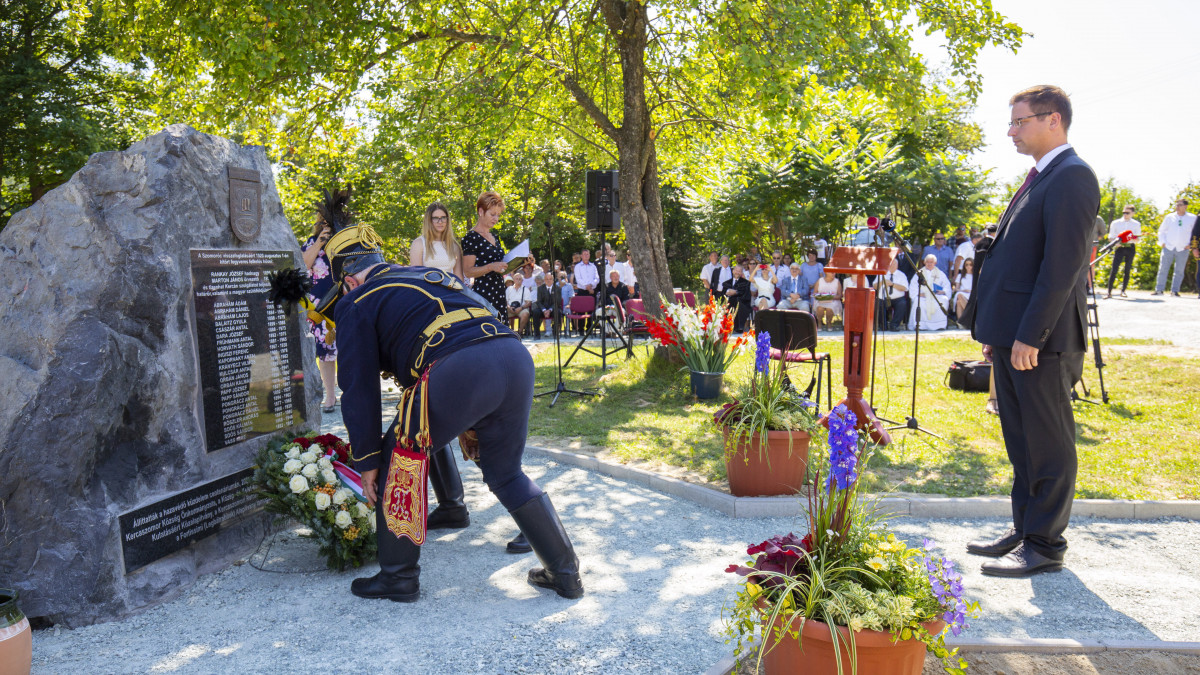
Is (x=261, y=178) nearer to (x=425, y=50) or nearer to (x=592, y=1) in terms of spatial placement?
(x=425, y=50)

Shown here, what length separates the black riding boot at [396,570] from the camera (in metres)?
3.79

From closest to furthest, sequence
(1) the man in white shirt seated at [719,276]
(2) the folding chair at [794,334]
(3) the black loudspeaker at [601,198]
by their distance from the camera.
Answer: (2) the folding chair at [794,334], (3) the black loudspeaker at [601,198], (1) the man in white shirt seated at [719,276]

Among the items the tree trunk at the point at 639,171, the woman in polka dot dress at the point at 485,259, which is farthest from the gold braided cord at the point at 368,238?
the tree trunk at the point at 639,171

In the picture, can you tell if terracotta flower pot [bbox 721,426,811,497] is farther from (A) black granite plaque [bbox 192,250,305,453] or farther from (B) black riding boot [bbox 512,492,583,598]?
(A) black granite plaque [bbox 192,250,305,453]

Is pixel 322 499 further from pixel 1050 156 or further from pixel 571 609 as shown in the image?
pixel 1050 156

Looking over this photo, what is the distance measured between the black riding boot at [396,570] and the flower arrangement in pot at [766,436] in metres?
2.19

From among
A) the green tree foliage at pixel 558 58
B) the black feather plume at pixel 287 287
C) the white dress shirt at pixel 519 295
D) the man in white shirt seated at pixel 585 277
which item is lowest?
the white dress shirt at pixel 519 295

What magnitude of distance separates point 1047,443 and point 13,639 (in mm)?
4477

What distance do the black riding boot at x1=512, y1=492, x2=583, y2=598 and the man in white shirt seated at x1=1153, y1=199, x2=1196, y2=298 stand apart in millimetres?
19115

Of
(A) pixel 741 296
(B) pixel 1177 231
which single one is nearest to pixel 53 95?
(A) pixel 741 296

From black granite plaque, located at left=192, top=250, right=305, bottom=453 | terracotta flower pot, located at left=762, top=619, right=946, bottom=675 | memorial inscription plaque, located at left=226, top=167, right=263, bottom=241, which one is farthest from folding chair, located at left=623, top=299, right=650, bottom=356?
terracotta flower pot, located at left=762, top=619, right=946, bottom=675

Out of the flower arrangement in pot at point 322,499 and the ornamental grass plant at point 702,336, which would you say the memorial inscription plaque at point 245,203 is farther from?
the ornamental grass plant at point 702,336

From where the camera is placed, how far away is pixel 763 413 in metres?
5.15

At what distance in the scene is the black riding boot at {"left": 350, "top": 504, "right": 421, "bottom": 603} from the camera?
12.4 feet
